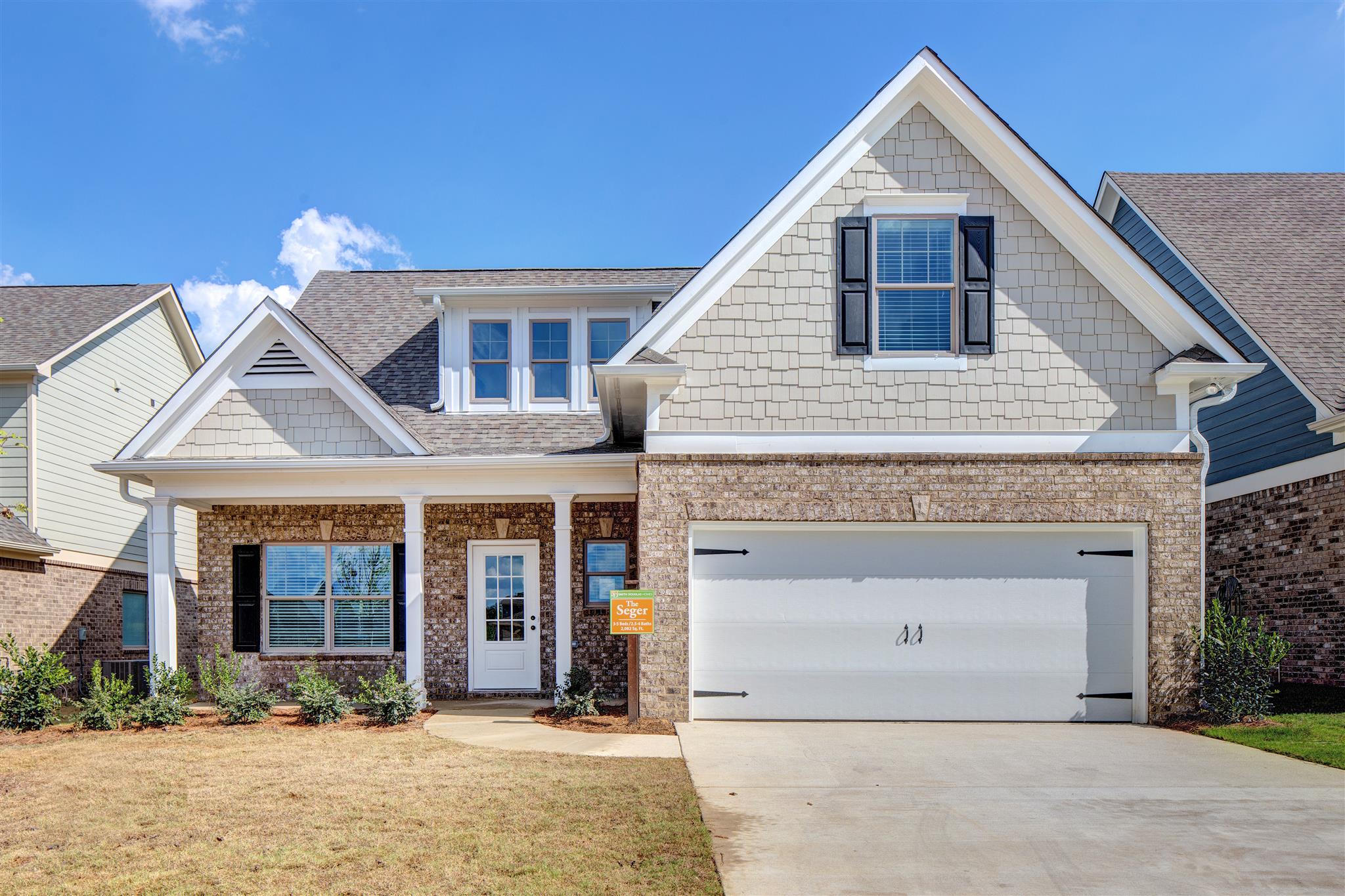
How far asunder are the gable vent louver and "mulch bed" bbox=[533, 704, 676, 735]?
5444 mm

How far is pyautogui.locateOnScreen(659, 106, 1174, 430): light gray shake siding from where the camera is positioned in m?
10.3

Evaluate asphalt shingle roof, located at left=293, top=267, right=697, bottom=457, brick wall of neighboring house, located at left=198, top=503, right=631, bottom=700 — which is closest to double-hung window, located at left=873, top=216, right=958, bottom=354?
asphalt shingle roof, located at left=293, top=267, right=697, bottom=457

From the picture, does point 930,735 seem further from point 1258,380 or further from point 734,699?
point 1258,380

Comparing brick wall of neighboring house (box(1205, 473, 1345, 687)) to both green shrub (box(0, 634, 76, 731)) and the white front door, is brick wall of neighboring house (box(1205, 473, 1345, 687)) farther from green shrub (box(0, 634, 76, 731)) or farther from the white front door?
green shrub (box(0, 634, 76, 731))

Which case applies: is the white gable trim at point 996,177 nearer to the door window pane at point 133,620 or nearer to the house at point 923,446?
the house at point 923,446

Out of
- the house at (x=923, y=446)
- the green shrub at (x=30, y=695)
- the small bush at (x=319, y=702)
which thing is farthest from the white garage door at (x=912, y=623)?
the green shrub at (x=30, y=695)

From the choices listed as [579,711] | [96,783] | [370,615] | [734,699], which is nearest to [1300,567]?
[734,699]

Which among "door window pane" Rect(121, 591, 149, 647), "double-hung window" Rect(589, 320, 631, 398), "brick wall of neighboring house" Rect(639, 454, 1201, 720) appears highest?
"double-hung window" Rect(589, 320, 631, 398)

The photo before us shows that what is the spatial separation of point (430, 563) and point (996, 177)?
901cm

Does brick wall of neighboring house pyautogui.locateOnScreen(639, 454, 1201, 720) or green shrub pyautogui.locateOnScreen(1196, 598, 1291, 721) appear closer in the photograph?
green shrub pyautogui.locateOnScreen(1196, 598, 1291, 721)

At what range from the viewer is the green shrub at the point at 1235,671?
9742 millimetres

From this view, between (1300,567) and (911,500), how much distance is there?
596 centimetres

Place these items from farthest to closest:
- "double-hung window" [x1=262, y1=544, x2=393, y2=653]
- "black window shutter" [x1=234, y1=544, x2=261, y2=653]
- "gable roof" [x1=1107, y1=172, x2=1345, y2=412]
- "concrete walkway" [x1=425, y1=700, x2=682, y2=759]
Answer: "double-hung window" [x1=262, y1=544, x2=393, y2=653] → "black window shutter" [x1=234, y1=544, x2=261, y2=653] → "gable roof" [x1=1107, y1=172, x2=1345, y2=412] → "concrete walkway" [x1=425, y1=700, x2=682, y2=759]

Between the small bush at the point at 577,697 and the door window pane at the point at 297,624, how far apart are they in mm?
4337
